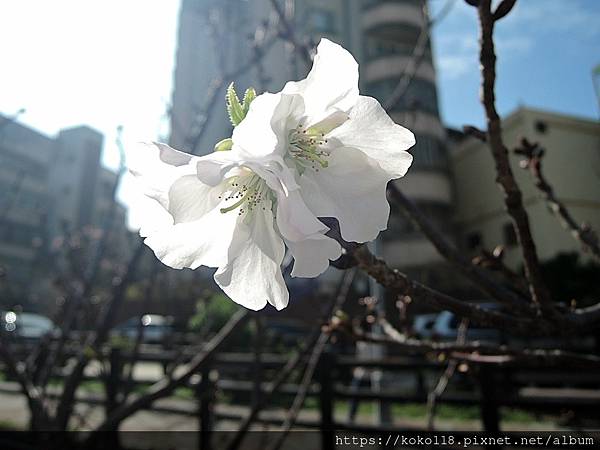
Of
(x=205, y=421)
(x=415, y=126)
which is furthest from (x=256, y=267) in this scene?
(x=415, y=126)

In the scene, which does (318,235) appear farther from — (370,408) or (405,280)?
(370,408)

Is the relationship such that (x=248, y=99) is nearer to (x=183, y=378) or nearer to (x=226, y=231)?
(x=226, y=231)

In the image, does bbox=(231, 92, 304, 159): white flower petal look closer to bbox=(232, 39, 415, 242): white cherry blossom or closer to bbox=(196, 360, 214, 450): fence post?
bbox=(232, 39, 415, 242): white cherry blossom

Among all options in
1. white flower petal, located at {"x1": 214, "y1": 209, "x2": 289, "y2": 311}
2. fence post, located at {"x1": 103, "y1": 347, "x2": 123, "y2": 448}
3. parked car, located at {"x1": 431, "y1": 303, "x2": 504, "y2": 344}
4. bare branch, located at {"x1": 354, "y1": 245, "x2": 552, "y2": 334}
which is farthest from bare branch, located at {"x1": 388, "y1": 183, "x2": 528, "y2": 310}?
parked car, located at {"x1": 431, "y1": 303, "x2": 504, "y2": 344}

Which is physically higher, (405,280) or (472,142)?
(472,142)

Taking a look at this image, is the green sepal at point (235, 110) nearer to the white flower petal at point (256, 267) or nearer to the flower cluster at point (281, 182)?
the flower cluster at point (281, 182)

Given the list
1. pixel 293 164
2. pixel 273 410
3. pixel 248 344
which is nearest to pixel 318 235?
pixel 293 164
